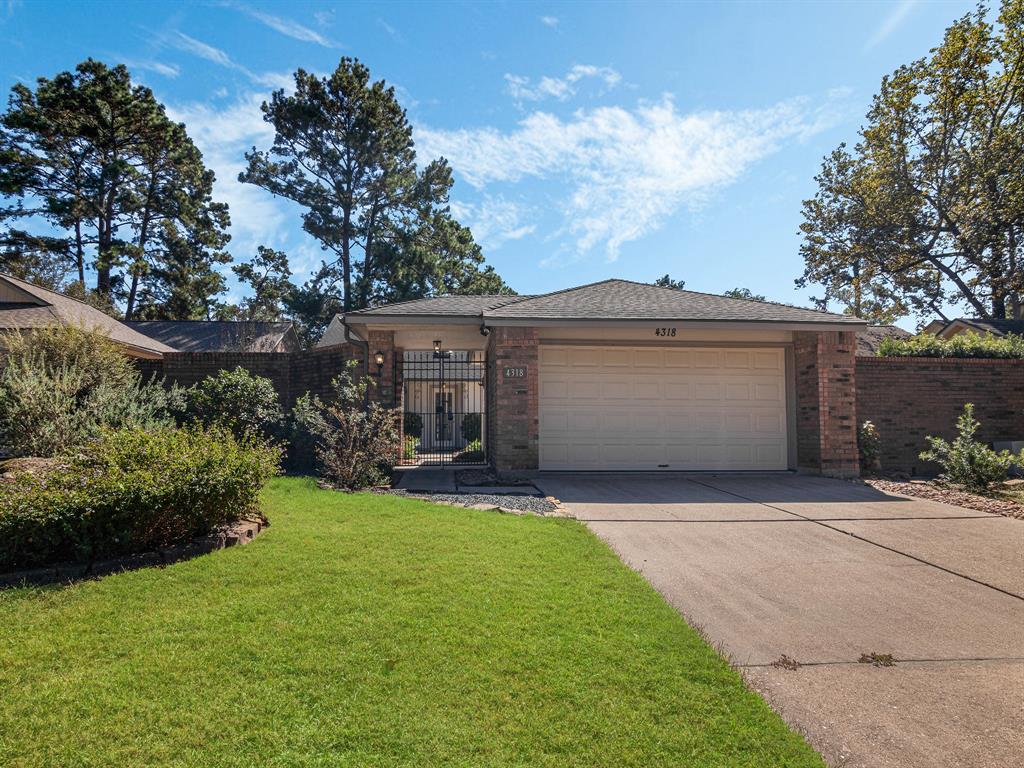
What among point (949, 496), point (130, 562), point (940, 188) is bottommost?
point (949, 496)

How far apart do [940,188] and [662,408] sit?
18.8m

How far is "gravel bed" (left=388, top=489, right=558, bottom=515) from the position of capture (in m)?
6.55

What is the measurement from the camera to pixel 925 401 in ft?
32.6

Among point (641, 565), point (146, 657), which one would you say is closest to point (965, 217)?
point (641, 565)

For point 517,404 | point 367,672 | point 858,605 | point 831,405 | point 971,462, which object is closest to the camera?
point 367,672

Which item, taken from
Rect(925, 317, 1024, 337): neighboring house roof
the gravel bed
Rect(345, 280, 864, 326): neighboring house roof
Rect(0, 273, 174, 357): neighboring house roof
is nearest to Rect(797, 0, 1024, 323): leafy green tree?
Rect(925, 317, 1024, 337): neighboring house roof

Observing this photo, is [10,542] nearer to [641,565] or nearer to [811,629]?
[641,565]

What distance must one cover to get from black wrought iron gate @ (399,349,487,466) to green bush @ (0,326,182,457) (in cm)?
466

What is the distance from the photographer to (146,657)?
2.67 meters

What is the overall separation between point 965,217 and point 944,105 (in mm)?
4142

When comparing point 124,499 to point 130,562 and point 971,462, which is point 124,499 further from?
point 971,462

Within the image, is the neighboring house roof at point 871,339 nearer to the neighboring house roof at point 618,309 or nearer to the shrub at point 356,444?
the neighboring house roof at point 618,309

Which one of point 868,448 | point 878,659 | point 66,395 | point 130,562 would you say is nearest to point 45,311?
point 66,395

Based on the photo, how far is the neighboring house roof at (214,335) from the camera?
780 inches
